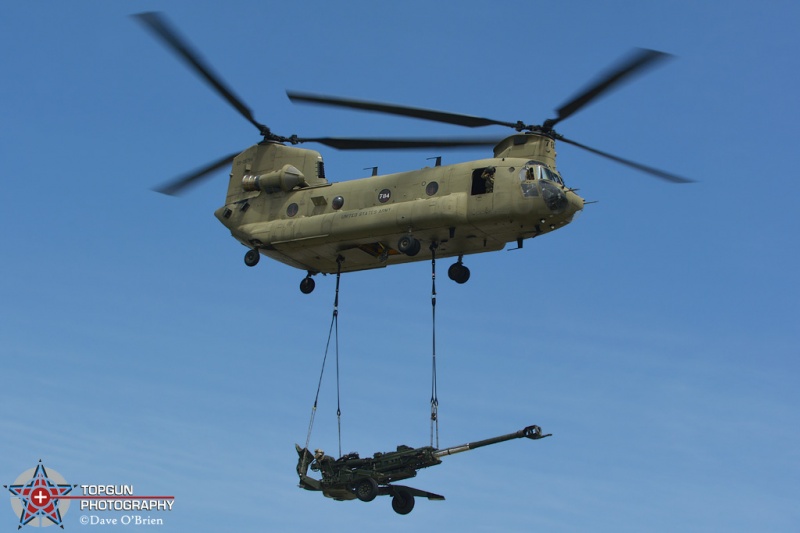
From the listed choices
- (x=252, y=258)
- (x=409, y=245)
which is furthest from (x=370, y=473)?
(x=252, y=258)

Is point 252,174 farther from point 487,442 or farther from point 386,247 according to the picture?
point 487,442

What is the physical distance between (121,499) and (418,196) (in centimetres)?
1284

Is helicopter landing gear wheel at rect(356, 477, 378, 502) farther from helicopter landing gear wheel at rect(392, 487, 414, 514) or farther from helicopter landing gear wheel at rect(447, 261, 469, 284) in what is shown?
helicopter landing gear wheel at rect(447, 261, 469, 284)

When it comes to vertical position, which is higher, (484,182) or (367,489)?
→ (484,182)

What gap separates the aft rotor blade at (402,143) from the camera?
37.1m

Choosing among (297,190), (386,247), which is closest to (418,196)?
(386,247)

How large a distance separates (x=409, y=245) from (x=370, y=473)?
254 inches

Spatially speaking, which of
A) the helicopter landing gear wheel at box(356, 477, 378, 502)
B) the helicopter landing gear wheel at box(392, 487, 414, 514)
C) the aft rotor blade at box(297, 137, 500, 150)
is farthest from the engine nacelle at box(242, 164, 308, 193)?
the helicopter landing gear wheel at box(392, 487, 414, 514)

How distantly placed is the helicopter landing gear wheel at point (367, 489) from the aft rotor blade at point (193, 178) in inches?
480

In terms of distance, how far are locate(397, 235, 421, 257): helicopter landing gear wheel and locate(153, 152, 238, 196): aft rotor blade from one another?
27.0 feet

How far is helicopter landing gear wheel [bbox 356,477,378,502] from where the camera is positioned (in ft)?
113

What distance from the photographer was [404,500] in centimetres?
3516

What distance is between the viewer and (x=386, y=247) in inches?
1474

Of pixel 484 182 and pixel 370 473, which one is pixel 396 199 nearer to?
pixel 484 182
